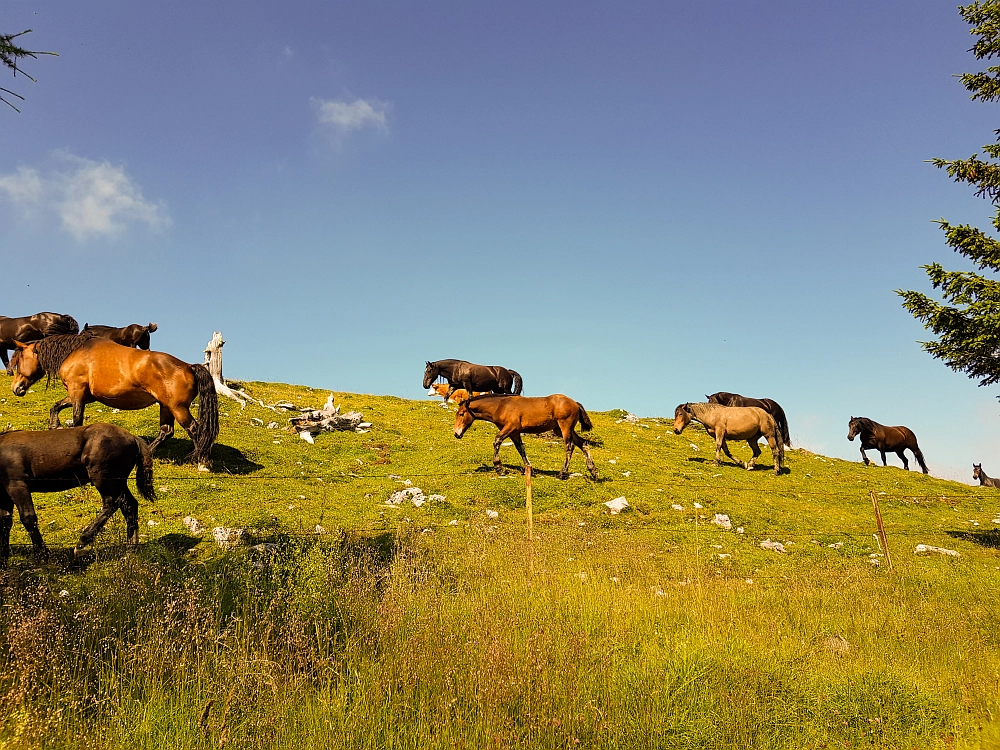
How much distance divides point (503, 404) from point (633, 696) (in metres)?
12.8

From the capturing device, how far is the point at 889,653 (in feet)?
22.9

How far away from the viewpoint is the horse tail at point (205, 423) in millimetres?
13922

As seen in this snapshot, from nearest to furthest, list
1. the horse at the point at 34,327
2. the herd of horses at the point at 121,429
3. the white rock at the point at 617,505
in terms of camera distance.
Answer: the herd of horses at the point at 121,429 < the white rock at the point at 617,505 < the horse at the point at 34,327

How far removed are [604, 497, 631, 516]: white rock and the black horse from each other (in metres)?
15.4

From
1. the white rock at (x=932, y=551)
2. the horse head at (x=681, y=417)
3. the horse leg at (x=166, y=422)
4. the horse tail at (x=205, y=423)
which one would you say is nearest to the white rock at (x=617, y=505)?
the white rock at (x=932, y=551)

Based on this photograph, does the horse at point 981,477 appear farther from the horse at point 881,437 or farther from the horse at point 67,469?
the horse at point 67,469

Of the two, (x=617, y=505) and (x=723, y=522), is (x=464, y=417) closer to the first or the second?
(x=617, y=505)

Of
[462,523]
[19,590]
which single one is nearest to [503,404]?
[462,523]

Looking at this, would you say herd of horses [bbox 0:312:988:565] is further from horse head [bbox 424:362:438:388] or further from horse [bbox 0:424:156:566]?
horse head [bbox 424:362:438:388]

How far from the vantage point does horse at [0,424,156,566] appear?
325 inches

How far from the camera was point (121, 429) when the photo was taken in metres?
9.20

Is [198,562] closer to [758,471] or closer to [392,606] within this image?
[392,606]

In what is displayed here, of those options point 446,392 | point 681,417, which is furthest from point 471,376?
point 681,417

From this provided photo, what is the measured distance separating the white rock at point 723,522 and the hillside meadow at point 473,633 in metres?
0.41
